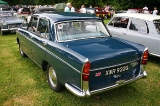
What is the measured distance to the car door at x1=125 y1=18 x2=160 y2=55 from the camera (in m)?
5.75

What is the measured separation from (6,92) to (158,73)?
4.17m

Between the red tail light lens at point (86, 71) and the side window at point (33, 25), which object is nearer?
the red tail light lens at point (86, 71)

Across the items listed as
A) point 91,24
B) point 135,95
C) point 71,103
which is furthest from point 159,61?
point 71,103

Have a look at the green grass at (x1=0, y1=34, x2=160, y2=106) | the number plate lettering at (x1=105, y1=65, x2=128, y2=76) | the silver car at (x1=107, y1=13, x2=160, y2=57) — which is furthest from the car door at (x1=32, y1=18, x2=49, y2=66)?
the silver car at (x1=107, y1=13, x2=160, y2=57)

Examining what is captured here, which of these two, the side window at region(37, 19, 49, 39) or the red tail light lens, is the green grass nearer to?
the red tail light lens

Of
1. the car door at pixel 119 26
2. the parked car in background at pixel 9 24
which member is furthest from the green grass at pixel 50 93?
the parked car in background at pixel 9 24

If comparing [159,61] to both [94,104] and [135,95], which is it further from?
[94,104]

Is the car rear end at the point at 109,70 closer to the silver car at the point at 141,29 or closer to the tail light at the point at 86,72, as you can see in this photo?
the tail light at the point at 86,72

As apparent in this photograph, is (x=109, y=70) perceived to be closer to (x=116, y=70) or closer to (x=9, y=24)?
(x=116, y=70)

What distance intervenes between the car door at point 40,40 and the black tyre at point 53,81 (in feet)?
1.14

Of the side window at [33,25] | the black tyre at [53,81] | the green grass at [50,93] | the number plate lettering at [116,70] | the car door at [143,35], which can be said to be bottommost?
the green grass at [50,93]

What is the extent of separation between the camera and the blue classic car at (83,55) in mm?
3109

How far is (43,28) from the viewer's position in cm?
442

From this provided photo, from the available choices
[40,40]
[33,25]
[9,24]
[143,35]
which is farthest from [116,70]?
[9,24]
